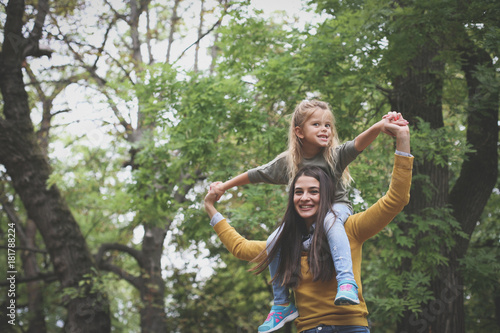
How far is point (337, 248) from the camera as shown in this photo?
2256mm

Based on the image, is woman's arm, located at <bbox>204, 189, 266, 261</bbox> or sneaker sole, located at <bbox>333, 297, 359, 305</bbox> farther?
woman's arm, located at <bbox>204, 189, 266, 261</bbox>

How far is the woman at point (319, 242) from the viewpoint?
2137 millimetres

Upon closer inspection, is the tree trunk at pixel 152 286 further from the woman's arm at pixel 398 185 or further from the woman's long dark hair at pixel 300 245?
the woman's arm at pixel 398 185

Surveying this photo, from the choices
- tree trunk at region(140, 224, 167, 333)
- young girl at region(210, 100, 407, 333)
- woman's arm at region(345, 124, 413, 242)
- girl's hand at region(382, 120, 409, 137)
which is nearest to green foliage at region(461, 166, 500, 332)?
young girl at region(210, 100, 407, 333)

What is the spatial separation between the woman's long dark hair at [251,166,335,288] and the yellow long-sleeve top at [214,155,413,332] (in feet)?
0.16

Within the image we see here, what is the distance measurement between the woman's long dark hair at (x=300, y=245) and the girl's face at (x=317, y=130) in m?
0.20

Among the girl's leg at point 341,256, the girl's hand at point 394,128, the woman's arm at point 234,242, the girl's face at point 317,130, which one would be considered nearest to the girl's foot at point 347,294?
the girl's leg at point 341,256

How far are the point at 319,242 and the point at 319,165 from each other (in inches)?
20.1

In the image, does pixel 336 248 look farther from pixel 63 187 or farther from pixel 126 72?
pixel 63 187

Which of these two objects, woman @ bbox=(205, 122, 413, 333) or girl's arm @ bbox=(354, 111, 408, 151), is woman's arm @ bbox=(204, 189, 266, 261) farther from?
girl's arm @ bbox=(354, 111, 408, 151)

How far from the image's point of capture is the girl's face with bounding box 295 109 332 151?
270cm

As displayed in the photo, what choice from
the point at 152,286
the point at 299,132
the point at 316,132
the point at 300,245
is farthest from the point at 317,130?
the point at 152,286

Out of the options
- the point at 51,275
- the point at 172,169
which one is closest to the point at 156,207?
the point at 172,169

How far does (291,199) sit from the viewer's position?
2.57m
